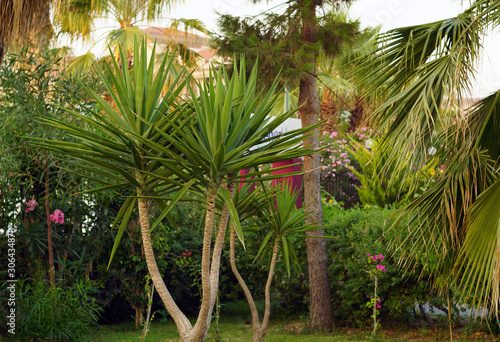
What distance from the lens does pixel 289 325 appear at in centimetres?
712

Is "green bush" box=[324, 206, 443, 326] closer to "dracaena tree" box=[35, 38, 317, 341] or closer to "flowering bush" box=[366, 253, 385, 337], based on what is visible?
"flowering bush" box=[366, 253, 385, 337]

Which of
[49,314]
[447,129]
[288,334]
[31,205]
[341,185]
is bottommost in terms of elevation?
[288,334]

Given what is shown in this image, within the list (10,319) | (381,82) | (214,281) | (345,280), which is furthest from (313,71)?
(10,319)

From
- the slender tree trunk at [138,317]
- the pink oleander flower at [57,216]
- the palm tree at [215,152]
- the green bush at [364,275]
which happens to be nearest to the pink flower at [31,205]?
the pink oleander flower at [57,216]

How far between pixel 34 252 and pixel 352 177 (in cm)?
967

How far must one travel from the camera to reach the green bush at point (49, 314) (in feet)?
17.7

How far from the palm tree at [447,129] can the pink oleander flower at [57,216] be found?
372 cm

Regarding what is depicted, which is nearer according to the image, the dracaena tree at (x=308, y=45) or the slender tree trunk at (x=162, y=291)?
the slender tree trunk at (x=162, y=291)

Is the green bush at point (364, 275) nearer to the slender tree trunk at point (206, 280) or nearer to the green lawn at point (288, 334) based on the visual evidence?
the green lawn at point (288, 334)

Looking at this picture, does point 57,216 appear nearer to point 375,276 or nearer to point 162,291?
point 162,291

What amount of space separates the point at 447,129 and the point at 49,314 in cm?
448

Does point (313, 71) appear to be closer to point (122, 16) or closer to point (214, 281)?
point (214, 281)

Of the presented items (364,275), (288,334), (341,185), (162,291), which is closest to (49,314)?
(162,291)

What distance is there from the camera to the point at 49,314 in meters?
5.45
